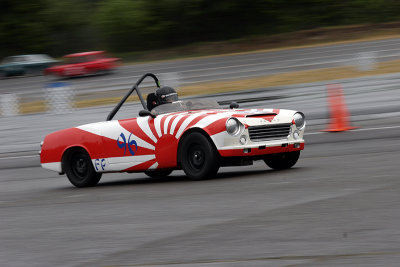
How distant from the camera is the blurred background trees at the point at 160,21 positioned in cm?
4803

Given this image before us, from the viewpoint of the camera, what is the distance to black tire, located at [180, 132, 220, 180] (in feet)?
29.8

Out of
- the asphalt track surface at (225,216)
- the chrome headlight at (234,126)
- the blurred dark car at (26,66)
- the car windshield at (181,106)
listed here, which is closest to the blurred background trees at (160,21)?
the blurred dark car at (26,66)

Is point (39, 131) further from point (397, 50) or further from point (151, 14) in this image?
point (151, 14)

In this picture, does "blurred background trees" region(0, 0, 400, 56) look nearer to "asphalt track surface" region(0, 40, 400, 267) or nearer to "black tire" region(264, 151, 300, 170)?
"asphalt track surface" region(0, 40, 400, 267)

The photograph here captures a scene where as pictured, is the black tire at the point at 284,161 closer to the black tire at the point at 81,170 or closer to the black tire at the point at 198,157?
the black tire at the point at 198,157

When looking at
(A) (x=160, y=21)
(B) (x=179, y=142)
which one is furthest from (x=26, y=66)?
Answer: (B) (x=179, y=142)

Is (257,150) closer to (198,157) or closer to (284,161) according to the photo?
(198,157)

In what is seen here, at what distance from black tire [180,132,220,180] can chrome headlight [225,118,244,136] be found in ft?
0.96

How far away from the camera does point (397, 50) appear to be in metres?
30.9

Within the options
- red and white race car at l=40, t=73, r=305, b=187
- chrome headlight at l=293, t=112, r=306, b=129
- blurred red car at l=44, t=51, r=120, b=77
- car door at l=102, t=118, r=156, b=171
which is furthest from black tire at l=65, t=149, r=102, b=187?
blurred red car at l=44, t=51, r=120, b=77

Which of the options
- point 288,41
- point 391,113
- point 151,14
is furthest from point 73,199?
point 151,14

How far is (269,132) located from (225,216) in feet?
9.21

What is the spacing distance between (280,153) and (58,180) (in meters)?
4.08

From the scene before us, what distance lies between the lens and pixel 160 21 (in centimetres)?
5122
